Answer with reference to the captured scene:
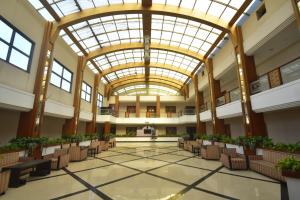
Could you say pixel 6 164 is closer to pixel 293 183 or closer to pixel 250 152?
pixel 293 183

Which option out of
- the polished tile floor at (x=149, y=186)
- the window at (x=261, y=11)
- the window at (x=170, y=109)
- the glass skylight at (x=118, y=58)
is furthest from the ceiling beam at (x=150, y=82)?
the polished tile floor at (x=149, y=186)

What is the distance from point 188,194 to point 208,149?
6.25 meters

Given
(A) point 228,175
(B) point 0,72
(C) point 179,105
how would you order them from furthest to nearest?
(C) point 179,105
(B) point 0,72
(A) point 228,175

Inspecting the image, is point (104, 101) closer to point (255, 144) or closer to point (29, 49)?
point (29, 49)

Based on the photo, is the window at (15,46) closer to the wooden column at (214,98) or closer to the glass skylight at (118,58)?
the glass skylight at (118,58)

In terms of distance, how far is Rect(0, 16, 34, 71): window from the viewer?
7.45 metres

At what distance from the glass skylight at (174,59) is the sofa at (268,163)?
495 inches

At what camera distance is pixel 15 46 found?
26.6 feet

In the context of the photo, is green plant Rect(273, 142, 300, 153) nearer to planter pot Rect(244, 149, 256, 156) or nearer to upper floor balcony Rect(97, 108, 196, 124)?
planter pot Rect(244, 149, 256, 156)

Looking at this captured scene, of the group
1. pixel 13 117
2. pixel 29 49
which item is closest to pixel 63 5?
pixel 29 49

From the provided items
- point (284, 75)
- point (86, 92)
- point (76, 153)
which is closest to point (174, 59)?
point (86, 92)

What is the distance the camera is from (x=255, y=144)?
335 inches

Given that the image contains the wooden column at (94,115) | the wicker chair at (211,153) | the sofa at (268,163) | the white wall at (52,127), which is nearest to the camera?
the sofa at (268,163)

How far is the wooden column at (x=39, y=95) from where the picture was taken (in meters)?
8.56
